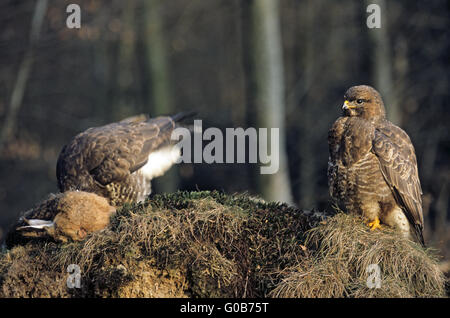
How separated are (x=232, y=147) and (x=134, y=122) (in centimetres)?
399

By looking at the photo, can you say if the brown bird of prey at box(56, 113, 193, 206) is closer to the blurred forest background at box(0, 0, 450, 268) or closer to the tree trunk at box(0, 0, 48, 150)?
the blurred forest background at box(0, 0, 450, 268)

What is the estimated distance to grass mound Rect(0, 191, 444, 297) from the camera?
422cm

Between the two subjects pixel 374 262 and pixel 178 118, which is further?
pixel 178 118

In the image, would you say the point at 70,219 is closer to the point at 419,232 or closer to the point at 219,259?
the point at 219,259

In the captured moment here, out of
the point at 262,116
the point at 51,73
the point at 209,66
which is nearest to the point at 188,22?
the point at 51,73

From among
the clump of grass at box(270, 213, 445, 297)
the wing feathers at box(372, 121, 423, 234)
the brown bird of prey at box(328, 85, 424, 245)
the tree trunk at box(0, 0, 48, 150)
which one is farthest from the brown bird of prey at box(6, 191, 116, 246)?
the tree trunk at box(0, 0, 48, 150)

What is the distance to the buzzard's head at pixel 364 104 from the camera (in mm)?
5074

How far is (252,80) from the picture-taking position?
938cm

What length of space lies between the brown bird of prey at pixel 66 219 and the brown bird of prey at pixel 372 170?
208 cm

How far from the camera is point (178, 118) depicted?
25.2ft

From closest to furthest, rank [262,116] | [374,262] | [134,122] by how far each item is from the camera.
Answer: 1. [374,262]
2. [134,122]
3. [262,116]

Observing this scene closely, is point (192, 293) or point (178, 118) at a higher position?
point (178, 118)

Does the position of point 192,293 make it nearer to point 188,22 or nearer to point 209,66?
point 188,22
